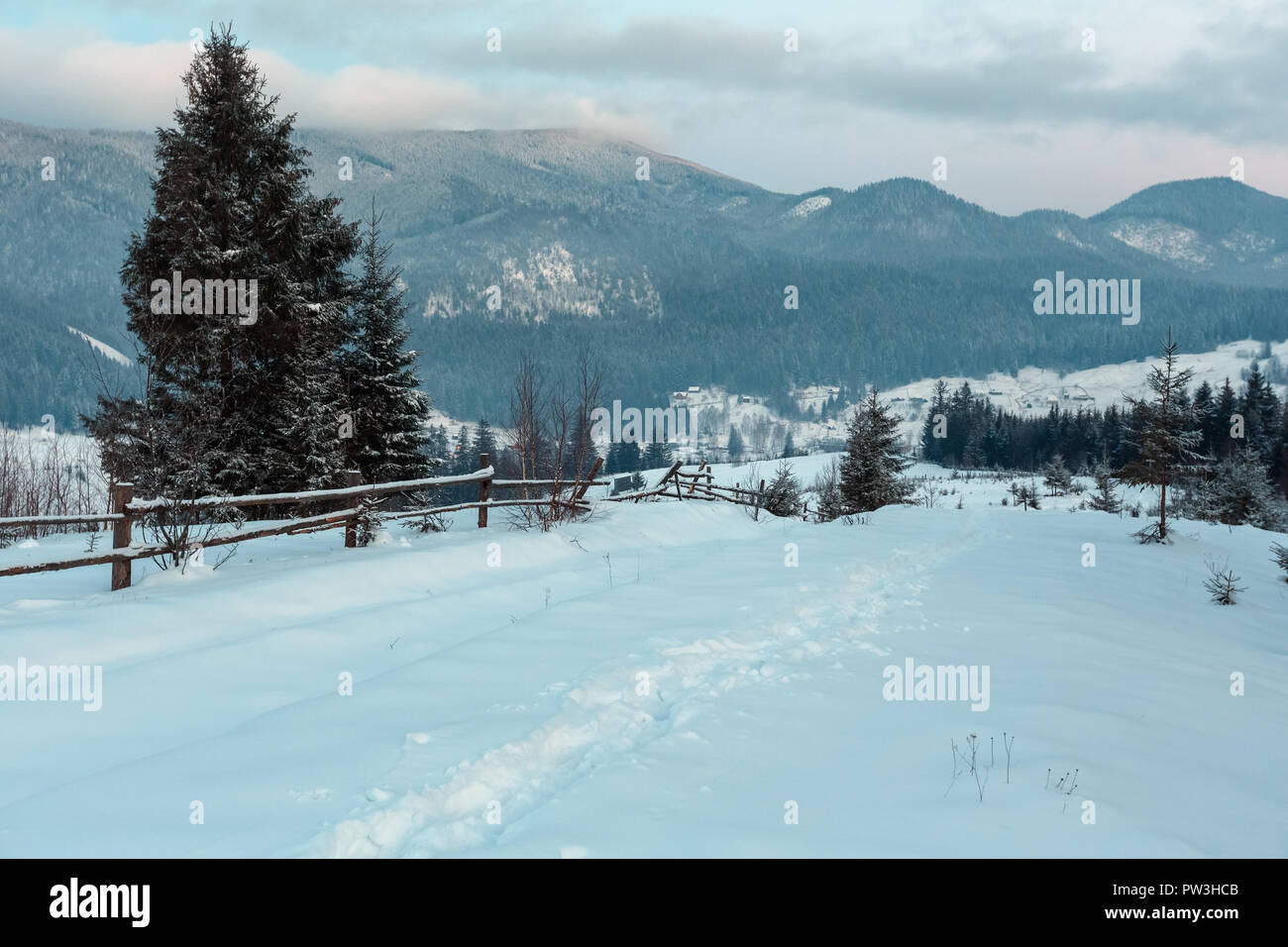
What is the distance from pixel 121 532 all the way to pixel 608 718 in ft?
19.8

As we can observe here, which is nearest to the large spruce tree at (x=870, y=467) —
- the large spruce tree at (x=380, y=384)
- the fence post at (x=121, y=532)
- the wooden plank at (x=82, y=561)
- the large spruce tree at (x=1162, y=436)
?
the large spruce tree at (x=1162, y=436)

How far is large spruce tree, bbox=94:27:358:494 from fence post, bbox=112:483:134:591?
8.42 meters

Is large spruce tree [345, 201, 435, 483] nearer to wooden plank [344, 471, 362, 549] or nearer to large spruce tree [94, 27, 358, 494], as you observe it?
large spruce tree [94, 27, 358, 494]

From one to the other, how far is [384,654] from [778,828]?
13.9ft

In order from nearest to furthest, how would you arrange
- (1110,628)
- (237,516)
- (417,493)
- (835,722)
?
(835,722) < (1110,628) < (237,516) < (417,493)

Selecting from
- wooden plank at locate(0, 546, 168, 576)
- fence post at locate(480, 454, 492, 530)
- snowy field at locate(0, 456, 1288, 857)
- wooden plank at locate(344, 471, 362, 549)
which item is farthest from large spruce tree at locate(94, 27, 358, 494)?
wooden plank at locate(0, 546, 168, 576)

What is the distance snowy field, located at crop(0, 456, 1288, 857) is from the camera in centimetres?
355

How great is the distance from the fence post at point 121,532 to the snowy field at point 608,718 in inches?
7.1

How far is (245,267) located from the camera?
1697cm

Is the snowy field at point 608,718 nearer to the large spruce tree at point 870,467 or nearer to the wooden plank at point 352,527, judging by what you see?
the wooden plank at point 352,527

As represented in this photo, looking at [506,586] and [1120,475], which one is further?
[1120,475]

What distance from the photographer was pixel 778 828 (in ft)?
11.6
